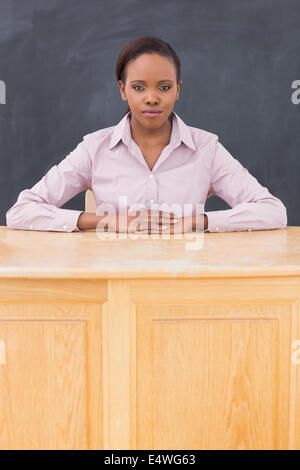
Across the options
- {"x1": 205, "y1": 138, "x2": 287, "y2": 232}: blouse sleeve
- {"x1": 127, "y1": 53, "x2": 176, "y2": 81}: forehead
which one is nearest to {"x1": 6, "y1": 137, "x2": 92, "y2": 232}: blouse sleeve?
{"x1": 127, "y1": 53, "x2": 176, "y2": 81}: forehead

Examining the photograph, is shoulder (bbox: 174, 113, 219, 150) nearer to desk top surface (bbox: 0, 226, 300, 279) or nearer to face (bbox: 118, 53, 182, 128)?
face (bbox: 118, 53, 182, 128)

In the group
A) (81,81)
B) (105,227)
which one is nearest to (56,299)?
(105,227)

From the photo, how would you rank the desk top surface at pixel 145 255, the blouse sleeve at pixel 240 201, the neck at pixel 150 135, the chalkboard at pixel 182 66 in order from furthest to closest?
the chalkboard at pixel 182 66, the neck at pixel 150 135, the blouse sleeve at pixel 240 201, the desk top surface at pixel 145 255

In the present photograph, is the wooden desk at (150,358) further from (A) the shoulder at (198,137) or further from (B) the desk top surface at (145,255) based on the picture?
(A) the shoulder at (198,137)

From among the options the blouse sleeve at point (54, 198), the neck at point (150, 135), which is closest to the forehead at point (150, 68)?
the neck at point (150, 135)

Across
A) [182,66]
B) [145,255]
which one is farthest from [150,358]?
[182,66]

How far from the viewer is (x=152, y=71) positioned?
5.76 feet

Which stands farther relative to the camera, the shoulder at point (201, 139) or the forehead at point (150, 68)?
the shoulder at point (201, 139)

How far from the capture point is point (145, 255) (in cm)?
117

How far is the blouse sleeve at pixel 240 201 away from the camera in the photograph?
65.0 inches

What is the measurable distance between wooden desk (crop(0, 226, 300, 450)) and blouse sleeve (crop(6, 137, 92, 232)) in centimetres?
56

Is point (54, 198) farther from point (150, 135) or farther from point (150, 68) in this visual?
point (150, 68)

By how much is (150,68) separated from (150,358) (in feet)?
3.37

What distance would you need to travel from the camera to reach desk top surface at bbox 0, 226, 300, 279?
1025 millimetres
